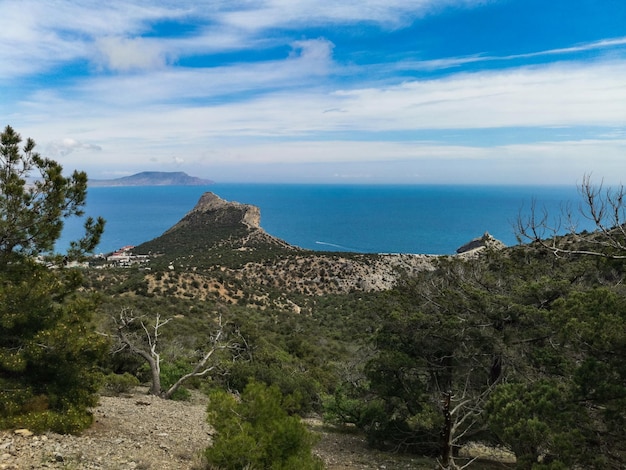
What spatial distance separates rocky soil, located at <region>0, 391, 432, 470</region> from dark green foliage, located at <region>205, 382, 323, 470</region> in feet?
3.62

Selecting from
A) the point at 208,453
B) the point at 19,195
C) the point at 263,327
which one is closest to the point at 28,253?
the point at 19,195

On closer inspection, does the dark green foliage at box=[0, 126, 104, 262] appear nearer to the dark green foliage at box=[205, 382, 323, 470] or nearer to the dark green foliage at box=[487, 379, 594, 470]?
the dark green foliage at box=[205, 382, 323, 470]

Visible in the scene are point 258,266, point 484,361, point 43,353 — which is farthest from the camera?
point 258,266

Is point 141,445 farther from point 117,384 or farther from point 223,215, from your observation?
point 223,215

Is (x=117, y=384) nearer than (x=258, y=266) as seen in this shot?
Yes

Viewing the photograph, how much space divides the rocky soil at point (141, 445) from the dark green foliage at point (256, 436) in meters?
1.10

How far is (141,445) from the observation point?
7789 mm

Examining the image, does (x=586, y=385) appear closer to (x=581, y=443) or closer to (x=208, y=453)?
(x=581, y=443)

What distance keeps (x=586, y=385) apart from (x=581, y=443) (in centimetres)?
88

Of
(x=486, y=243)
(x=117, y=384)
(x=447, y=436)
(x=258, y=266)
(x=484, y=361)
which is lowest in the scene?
(x=258, y=266)

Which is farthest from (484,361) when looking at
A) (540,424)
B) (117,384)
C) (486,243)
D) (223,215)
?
(223,215)

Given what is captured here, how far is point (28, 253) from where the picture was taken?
851 centimetres

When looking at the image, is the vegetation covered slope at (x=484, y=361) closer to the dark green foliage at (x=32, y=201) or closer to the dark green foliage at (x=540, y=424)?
the dark green foliage at (x=540, y=424)

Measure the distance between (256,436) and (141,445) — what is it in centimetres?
313
